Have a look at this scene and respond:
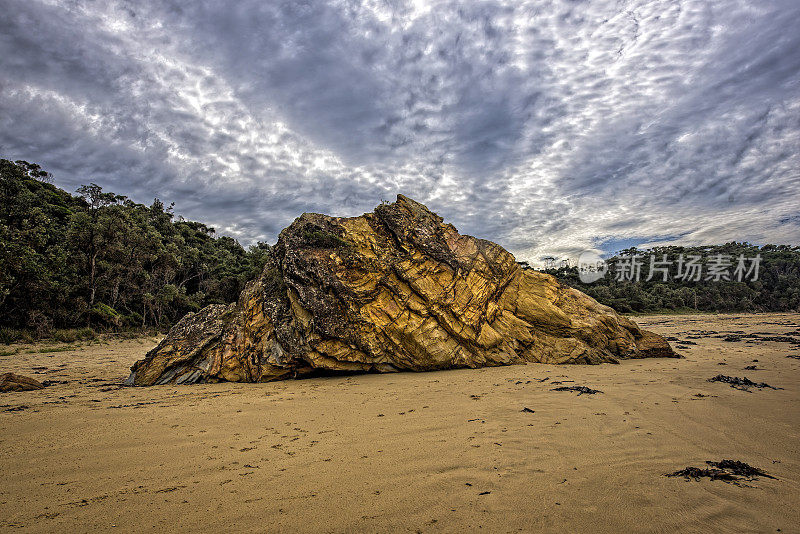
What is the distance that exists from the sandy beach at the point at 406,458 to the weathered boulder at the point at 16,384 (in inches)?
19.0

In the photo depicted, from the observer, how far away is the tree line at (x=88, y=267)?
16469 mm

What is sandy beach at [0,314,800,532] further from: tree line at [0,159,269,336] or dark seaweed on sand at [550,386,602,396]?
tree line at [0,159,269,336]

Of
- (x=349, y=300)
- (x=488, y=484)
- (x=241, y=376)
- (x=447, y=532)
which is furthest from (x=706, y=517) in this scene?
(x=241, y=376)

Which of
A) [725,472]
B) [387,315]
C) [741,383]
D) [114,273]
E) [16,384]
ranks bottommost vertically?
[16,384]

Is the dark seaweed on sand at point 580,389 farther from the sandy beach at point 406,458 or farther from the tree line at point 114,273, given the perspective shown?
the tree line at point 114,273

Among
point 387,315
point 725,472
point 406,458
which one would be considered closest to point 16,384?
point 387,315

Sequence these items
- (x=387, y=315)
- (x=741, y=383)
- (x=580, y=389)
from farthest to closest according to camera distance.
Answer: (x=387, y=315), (x=741, y=383), (x=580, y=389)

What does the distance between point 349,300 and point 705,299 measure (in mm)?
50634

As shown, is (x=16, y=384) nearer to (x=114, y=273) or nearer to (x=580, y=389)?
(x=580, y=389)

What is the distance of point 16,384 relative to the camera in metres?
6.36

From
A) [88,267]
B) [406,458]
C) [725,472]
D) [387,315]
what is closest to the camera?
[725,472]

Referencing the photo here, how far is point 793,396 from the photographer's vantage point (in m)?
4.75

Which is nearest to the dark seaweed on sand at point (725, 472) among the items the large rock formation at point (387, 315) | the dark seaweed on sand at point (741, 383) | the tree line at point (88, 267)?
the dark seaweed on sand at point (741, 383)

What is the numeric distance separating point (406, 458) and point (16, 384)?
8096mm
